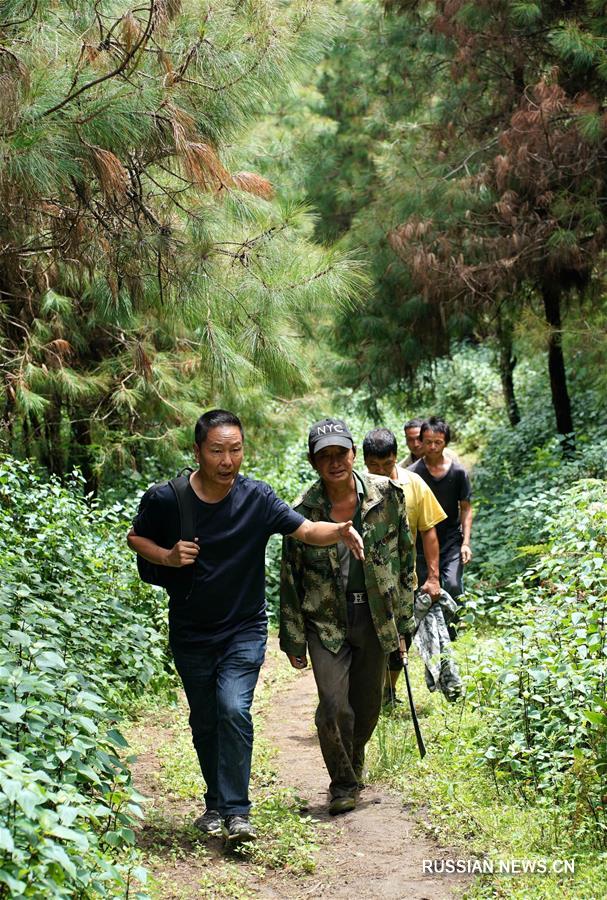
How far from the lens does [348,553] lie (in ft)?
18.1

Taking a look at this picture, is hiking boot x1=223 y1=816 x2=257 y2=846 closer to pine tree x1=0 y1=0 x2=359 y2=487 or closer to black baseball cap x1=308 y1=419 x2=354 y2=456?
black baseball cap x1=308 y1=419 x2=354 y2=456

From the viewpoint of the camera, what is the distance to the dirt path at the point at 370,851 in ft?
14.6

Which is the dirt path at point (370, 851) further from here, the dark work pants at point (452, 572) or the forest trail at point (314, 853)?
the dark work pants at point (452, 572)

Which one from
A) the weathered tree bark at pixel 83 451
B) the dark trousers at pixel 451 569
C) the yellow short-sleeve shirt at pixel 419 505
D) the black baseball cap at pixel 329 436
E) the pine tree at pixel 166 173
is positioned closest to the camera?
the pine tree at pixel 166 173

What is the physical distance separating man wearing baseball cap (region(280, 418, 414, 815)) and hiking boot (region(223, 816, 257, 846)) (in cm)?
76

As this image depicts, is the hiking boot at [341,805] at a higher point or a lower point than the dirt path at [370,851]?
higher

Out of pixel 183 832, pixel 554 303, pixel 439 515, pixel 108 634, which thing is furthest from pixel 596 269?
pixel 183 832

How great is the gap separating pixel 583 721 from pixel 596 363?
21.9 ft

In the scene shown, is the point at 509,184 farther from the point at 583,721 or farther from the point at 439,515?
the point at 583,721

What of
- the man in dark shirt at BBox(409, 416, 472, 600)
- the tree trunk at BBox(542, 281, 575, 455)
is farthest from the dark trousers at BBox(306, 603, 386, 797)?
the tree trunk at BBox(542, 281, 575, 455)

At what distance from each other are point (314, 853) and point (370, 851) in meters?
0.26

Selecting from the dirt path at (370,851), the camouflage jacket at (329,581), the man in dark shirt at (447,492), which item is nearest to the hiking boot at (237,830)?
the dirt path at (370,851)

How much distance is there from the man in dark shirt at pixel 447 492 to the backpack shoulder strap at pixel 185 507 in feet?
10.7

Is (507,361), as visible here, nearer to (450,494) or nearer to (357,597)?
(450,494)
